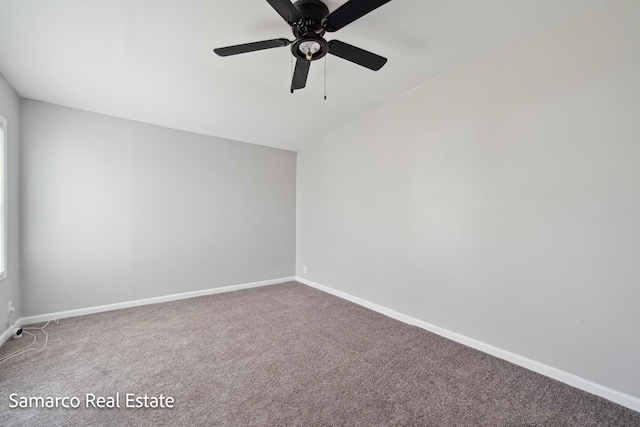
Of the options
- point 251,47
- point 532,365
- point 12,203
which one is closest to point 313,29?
point 251,47

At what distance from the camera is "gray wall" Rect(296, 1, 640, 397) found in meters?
1.89

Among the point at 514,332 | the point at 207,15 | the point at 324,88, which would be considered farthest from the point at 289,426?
the point at 324,88

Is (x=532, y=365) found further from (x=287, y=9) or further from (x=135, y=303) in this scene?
(x=135, y=303)

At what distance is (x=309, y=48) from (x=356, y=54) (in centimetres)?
34

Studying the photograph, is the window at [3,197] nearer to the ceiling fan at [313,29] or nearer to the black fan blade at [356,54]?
the ceiling fan at [313,29]

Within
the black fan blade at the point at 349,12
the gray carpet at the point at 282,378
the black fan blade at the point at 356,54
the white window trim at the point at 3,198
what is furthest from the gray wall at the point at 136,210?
the black fan blade at the point at 349,12

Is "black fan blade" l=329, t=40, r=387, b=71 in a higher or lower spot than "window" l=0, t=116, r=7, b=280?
higher

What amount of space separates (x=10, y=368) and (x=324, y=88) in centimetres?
374

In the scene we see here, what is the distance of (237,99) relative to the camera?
3232 millimetres

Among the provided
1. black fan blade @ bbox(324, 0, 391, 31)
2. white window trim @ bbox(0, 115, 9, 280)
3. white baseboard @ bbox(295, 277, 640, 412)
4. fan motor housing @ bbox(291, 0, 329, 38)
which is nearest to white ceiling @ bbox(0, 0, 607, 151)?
fan motor housing @ bbox(291, 0, 329, 38)


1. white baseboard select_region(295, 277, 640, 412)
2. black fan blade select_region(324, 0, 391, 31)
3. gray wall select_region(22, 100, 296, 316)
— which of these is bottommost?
white baseboard select_region(295, 277, 640, 412)

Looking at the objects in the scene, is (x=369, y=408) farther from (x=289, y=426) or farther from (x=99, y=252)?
(x=99, y=252)

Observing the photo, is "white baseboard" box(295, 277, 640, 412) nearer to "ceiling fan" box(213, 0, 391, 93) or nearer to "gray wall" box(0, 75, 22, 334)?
"ceiling fan" box(213, 0, 391, 93)

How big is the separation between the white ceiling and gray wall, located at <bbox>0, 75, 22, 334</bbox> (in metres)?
0.19
